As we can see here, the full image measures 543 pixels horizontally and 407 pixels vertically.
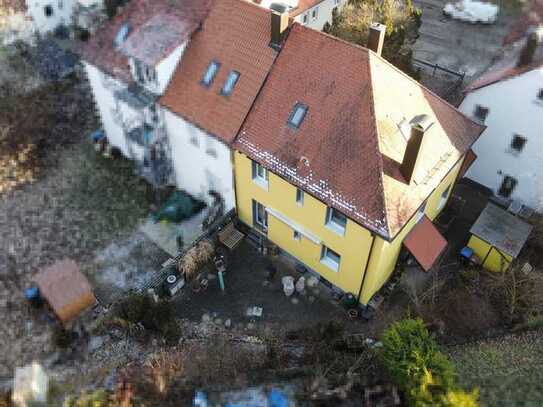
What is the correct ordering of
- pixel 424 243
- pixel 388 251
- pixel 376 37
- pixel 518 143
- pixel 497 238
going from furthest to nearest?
pixel 518 143 < pixel 497 238 < pixel 424 243 < pixel 376 37 < pixel 388 251

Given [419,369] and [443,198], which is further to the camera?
[443,198]

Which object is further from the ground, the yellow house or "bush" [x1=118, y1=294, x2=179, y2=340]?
the yellow house

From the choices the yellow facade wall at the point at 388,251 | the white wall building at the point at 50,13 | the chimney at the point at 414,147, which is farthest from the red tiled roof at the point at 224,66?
the white wall building at the point at 50,13

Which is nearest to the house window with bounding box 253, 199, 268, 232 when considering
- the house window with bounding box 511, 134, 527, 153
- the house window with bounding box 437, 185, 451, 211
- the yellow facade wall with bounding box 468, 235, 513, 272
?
the house window with bounding box 437, 185, 451, 211

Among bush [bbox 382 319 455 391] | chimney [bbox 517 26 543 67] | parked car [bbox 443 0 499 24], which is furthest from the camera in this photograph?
parked car [bbox 443 0 499 24]

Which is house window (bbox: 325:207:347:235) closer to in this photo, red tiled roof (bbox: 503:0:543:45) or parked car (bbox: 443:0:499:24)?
red tiled roof (bbox: 503:0:543:45)

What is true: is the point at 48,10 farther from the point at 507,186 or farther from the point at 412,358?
the point at 412,358

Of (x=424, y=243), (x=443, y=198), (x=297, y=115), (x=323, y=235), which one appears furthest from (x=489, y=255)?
(x=297, y=115)
